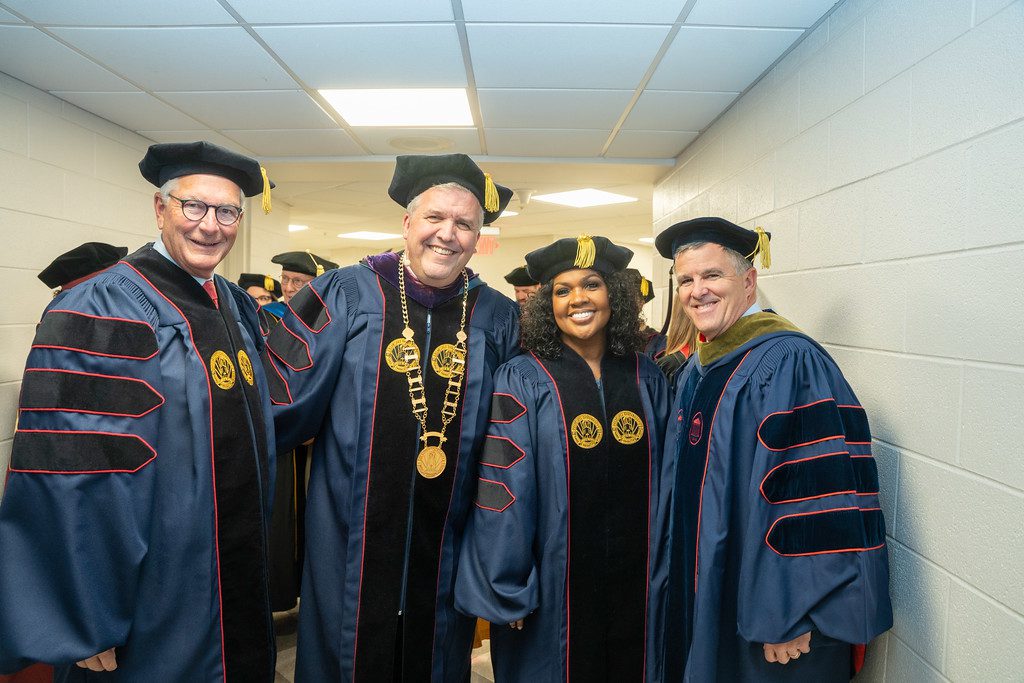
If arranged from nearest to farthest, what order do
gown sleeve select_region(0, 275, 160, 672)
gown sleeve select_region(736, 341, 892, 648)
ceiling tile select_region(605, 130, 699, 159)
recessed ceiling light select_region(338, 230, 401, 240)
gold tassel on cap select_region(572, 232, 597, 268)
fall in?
1. gown sleeve select_region(0, 275, 160, 672)
2. gown sleeve select_region(736, 341, 892, 648)
3. gold tassel on cap select_region(572, 232, 597, 268)
4. ceiling tile select_region(605, 130, 699, 159)
5. recessed ceiling light select_region(338, 230, 401, 240)

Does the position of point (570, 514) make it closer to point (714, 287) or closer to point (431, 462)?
point (431, 462)

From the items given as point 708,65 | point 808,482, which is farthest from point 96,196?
point 808,482

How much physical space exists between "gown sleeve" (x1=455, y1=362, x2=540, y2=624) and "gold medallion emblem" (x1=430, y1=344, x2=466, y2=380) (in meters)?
0.14

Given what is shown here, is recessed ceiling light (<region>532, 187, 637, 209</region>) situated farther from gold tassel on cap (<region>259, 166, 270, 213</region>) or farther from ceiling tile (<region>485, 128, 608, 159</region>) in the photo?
gold tassel on cap (<region>259, 166, 270, 213</region>)

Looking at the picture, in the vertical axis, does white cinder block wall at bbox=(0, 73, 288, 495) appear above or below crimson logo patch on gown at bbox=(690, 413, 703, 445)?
above

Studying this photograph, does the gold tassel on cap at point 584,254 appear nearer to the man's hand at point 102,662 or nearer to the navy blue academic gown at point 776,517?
the navy blue academic gown at point 776,517

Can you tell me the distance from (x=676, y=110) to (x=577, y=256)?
168 centimetres

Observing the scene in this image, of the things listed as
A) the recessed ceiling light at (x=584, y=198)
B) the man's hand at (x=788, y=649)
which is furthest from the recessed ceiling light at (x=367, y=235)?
the man's hand at (x=788, y=649)

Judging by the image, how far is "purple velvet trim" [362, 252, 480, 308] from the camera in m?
1.69

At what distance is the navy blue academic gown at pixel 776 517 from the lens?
4.18 ft

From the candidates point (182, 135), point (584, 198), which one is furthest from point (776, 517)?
point (584, 198)

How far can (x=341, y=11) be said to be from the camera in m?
2.02

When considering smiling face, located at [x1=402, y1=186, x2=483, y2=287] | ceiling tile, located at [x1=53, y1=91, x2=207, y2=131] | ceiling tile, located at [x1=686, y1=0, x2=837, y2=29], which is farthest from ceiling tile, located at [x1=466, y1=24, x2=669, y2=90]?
ceiling tile, located at [x1=53, y1=91, x2=207, y2=131]

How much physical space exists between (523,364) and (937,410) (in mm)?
1059
